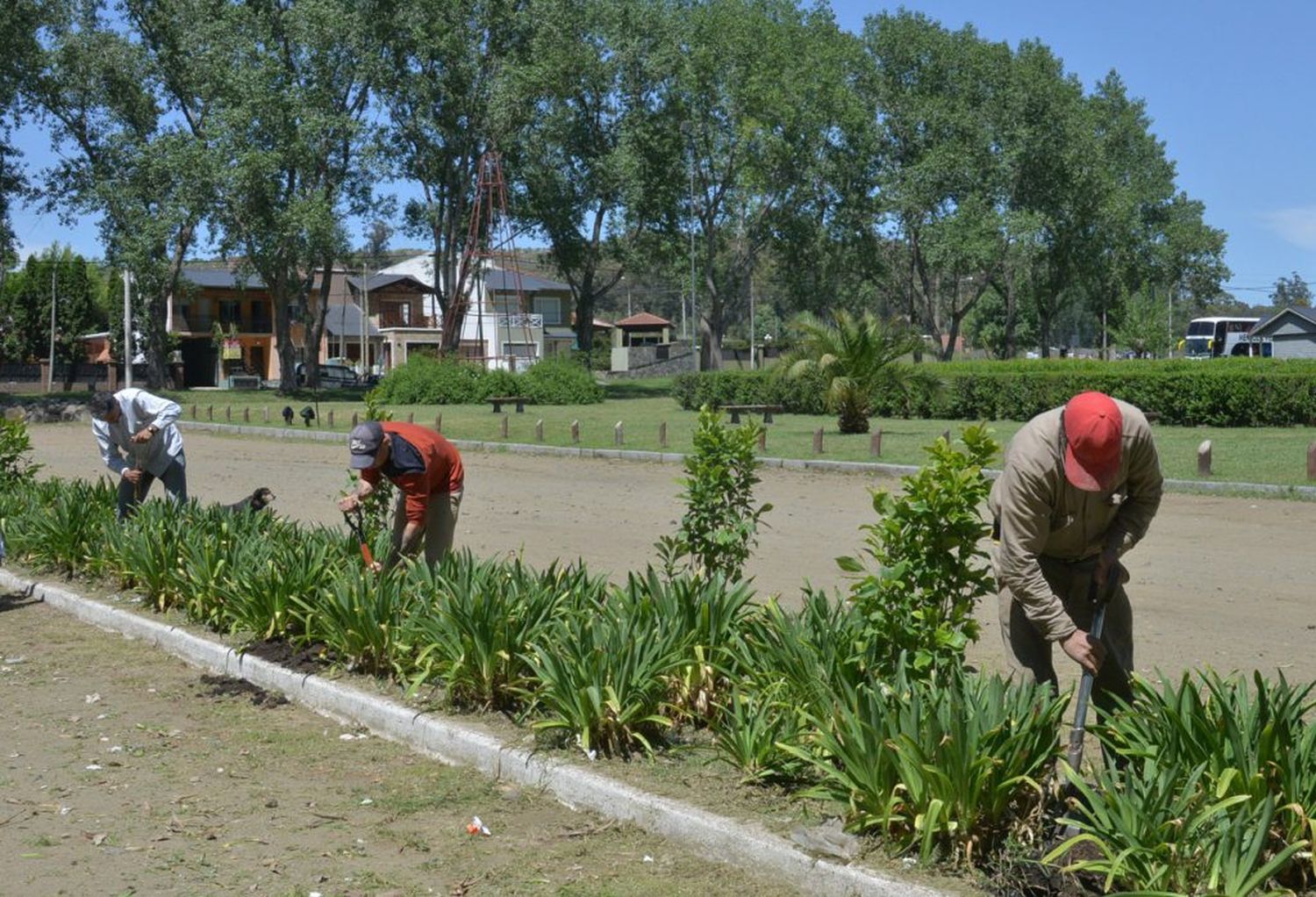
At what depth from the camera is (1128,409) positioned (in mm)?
4918

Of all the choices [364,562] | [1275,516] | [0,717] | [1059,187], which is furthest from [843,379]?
[1059,187]

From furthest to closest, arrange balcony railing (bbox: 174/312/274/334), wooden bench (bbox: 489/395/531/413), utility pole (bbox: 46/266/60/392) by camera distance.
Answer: balcony railing (bbox: 174/312/274/334), utility pole (bbox: 46/266/60/392), wooden bench (bbox: 489/395/531/413)

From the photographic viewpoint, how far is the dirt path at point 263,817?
4.94m

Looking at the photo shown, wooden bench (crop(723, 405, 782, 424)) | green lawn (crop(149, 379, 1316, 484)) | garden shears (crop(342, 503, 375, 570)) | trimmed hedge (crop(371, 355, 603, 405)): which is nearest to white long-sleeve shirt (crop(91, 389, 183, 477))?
garden shears (crop(342, 503, 375, 570))

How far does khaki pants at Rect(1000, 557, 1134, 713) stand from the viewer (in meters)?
5.21

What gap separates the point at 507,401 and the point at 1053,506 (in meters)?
A: 38.9

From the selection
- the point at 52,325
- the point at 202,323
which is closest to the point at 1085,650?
the point at 52,325

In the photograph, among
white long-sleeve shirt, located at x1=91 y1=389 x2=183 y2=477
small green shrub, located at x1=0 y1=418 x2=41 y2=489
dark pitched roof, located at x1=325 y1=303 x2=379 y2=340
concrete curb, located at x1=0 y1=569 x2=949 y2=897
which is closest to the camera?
concrete curb, located at x1=0 y1=569 x2=949 y2=897

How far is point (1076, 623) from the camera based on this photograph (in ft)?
17.3

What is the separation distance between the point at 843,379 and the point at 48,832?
22.6m

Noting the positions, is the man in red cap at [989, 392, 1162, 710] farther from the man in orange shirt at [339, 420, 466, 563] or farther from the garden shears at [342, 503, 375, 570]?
the garden shears at [342, 503, 375, 570]

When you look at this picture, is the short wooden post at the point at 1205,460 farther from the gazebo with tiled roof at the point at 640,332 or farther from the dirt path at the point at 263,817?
the gazebo with tiled roof at the point at 640,332

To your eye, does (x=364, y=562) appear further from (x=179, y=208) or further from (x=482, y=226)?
(x=482, y=226)

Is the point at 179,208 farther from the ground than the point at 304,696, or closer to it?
farther from the ground
